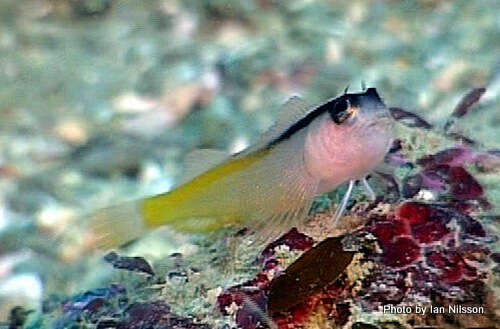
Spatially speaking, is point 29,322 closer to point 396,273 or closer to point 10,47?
point 396,273

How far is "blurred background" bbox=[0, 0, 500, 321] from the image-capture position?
3.41 metres

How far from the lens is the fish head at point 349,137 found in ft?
5.15

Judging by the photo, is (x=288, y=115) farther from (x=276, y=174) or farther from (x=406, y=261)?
(x=406, y=261)

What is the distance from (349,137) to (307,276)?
1.19 feet

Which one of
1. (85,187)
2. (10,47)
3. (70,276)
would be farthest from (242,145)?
(10,47)

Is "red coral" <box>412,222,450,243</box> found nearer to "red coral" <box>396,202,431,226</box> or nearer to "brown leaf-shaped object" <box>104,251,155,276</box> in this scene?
"red coral" <box>396,202,431,226</box>

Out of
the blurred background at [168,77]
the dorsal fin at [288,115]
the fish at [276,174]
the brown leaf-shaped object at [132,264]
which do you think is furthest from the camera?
the blurred background at [168,77]

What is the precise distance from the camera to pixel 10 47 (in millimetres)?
3975

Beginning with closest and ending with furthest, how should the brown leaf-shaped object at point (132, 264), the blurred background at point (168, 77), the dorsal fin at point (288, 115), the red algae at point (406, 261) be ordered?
the red algae at point (406, 261)
the dorsal fin at point (288, 115)
the brown leaf-shaped object at point (132, 264)
the blurred background at point (168, 77)

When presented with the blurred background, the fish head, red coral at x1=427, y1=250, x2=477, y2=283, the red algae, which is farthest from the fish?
the blurred background

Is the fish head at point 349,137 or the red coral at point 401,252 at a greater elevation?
the fish head at point 349,137

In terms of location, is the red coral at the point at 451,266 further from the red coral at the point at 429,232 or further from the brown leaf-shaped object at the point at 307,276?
the brown leaf-shaped object at the point at 307,276

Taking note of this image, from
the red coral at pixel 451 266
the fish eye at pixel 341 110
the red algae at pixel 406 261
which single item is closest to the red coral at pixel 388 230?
the red algae at pixel 406 261

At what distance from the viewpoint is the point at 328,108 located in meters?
1.62
